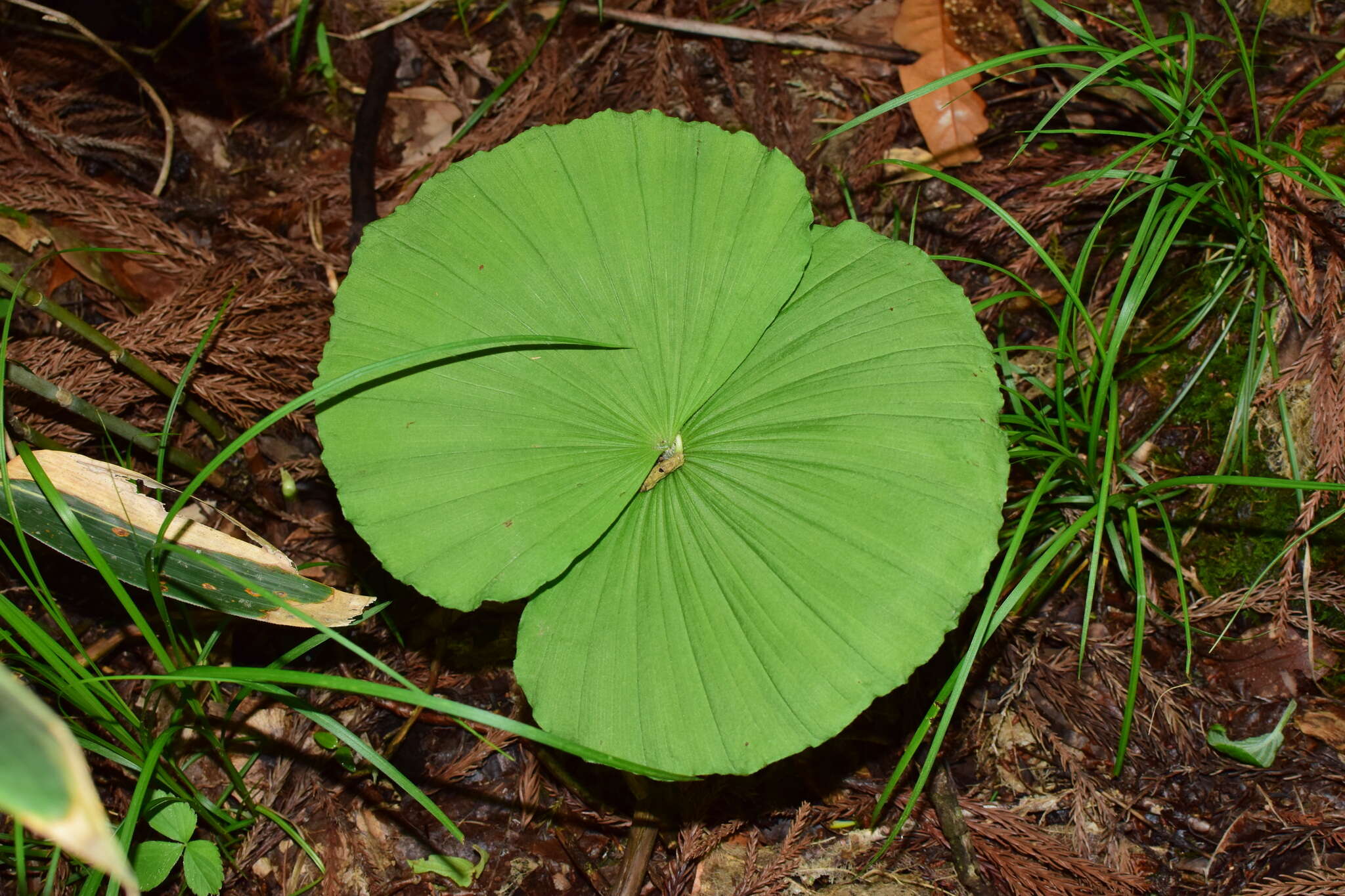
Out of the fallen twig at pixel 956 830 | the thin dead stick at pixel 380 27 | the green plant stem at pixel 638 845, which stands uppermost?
the thin dead stick at pixel 380 27

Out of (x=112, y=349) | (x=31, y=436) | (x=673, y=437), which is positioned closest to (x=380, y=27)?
(x=112, y=349)

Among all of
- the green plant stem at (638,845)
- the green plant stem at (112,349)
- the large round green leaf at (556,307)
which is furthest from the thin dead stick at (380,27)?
the green plant stem at (638,845)

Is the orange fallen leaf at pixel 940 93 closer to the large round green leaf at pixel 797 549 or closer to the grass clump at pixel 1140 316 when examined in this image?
the grass clump at pixel 1140 316

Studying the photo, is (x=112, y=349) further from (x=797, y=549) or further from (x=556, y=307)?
(x=797, y=549)

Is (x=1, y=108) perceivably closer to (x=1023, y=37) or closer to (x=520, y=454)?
→ (x=520, y=454)

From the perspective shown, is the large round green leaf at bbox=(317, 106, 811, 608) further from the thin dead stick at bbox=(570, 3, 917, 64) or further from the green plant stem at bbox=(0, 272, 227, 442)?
the thin dead stick at bbox=(570, 3, 917, 64)
